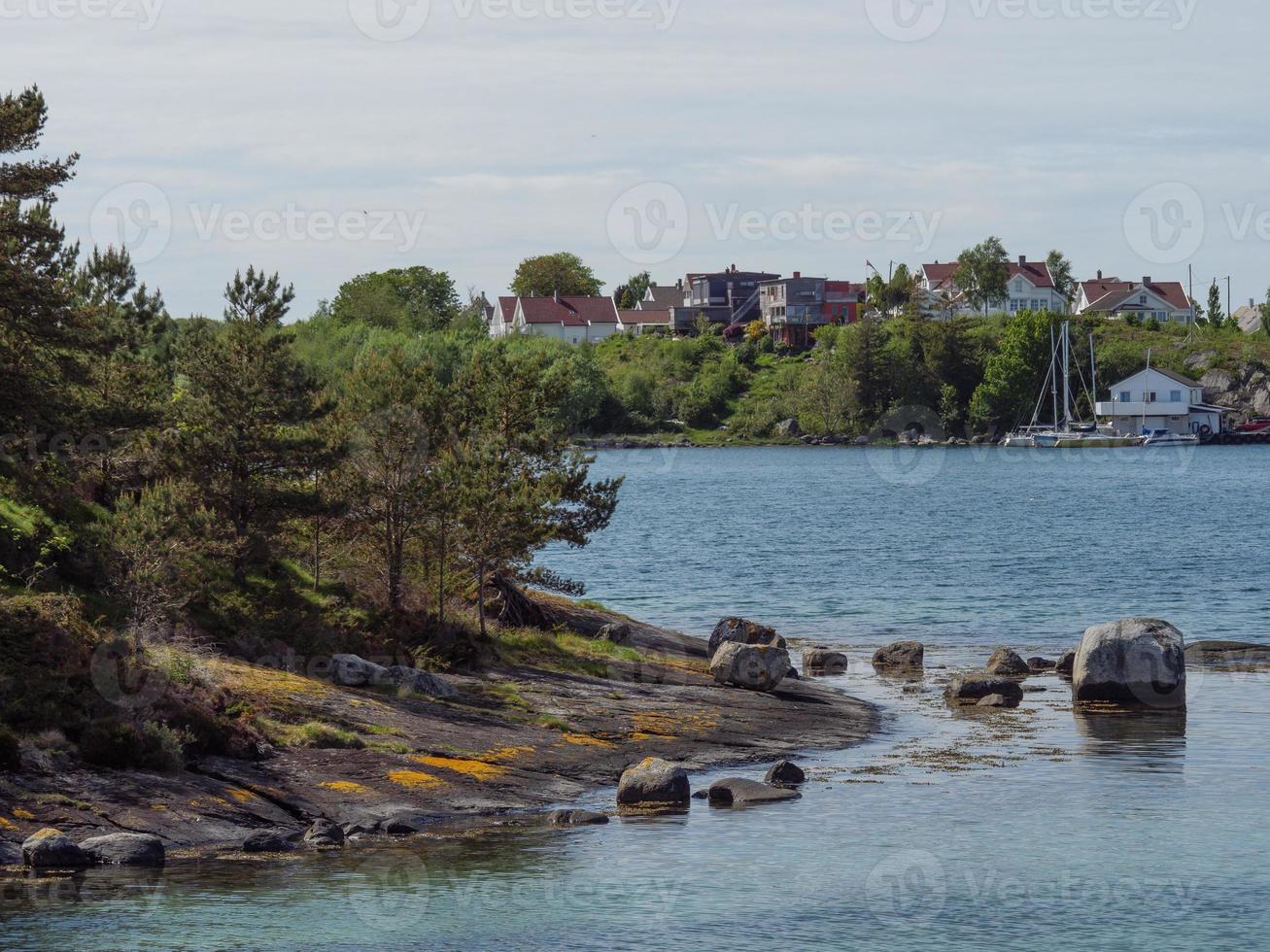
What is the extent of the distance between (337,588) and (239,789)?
14639mm

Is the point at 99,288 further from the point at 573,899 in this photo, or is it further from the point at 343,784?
the point at 573,899

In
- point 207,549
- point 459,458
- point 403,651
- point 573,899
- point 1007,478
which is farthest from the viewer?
point 1007,478

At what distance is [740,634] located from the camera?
50344 millimetres

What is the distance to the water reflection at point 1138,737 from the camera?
1438 inches

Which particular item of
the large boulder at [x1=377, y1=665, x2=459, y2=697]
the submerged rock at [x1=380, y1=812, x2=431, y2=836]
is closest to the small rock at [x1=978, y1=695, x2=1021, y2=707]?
the large boulder at [x1=377, y1=665, x2=459, y2=697]

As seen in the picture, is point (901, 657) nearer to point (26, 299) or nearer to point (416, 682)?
point (416, 682)

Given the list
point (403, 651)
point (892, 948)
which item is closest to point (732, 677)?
point (403, 651)

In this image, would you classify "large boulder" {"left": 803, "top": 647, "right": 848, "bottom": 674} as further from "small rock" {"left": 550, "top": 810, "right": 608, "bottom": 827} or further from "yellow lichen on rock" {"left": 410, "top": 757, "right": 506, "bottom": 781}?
"small rock" {"left": 550, "top": 810, "right": 608, "bottom": 827}

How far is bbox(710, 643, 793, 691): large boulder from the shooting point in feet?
146

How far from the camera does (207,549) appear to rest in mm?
38438

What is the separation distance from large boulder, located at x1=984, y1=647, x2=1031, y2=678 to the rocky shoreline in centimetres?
697

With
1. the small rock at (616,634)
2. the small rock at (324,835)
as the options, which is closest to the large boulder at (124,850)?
the small rock at (324,835)

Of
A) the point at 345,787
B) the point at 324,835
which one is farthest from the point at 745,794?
the point at 324,835

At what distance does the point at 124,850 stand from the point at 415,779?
22.1 ft
